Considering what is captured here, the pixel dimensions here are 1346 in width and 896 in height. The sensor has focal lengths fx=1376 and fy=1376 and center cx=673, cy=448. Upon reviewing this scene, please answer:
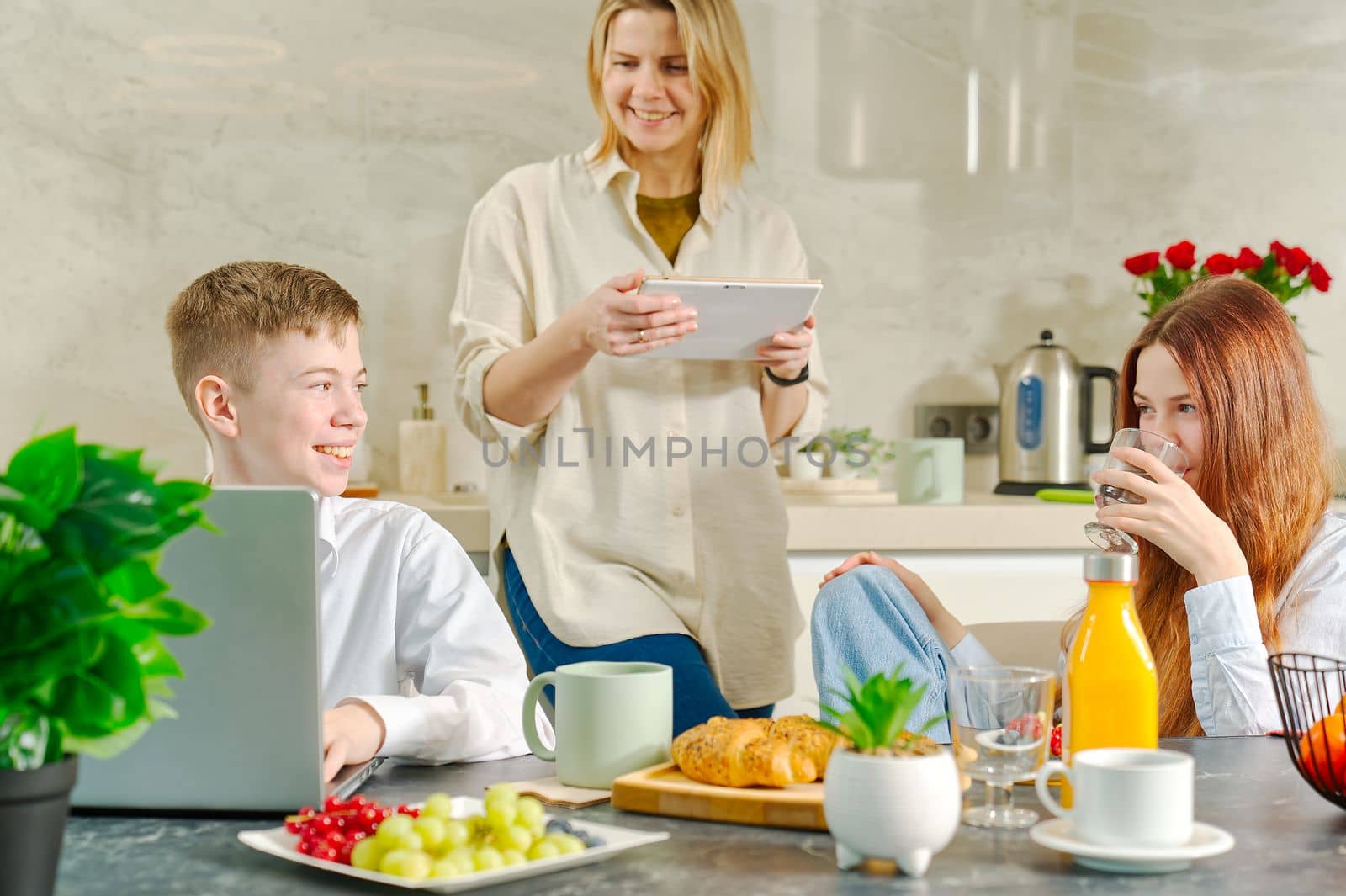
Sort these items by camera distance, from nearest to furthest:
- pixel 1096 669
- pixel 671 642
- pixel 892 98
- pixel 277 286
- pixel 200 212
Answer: pixel 1096 669 → pixel 277 286 → pixel 671 642 → pixel 200 212 → pixel 892 98

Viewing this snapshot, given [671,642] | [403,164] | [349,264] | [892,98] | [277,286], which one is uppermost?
[892,98]

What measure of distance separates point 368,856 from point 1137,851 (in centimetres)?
43

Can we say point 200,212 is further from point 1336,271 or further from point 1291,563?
point 1336,271

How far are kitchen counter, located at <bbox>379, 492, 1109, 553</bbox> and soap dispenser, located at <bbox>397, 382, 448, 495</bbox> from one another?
8.1 inches

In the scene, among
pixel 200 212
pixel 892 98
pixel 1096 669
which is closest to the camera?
pixel 1096 669

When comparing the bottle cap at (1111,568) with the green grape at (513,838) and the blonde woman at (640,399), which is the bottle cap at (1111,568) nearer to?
the green grape at (513,838)

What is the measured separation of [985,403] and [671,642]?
1.36 meters

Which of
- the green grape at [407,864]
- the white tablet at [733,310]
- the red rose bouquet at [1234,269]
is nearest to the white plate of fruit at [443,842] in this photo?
the green grape at [407,864]

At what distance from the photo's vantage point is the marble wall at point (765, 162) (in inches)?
109

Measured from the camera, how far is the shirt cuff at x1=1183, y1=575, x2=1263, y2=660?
1.33 meters

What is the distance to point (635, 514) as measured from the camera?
2041mm

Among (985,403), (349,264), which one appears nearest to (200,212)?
(349,264)

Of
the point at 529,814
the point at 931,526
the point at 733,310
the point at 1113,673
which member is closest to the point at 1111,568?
the point at 1113,673

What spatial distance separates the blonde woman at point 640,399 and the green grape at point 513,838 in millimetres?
1130
